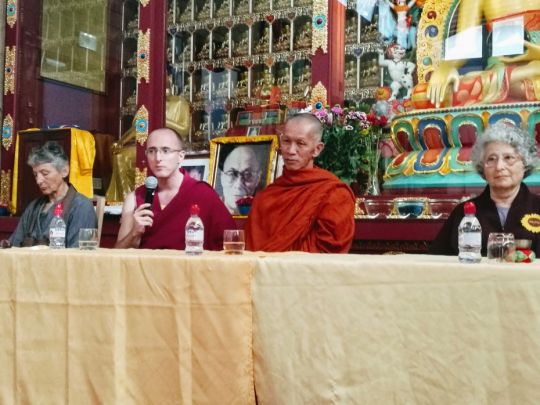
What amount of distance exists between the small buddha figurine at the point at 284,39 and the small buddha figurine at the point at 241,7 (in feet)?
1.28

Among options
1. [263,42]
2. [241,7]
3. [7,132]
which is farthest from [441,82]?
[7,132]

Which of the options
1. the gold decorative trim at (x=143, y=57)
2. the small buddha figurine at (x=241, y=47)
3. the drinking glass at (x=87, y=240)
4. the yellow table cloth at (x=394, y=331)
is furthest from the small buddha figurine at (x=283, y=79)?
the yellow table cloth at (x=394, y=331)

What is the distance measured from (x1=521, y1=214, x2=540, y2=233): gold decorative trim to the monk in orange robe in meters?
0.68

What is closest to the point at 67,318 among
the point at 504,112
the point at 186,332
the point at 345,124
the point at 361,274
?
the point at 186,332

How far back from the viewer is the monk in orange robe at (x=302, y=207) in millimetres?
3035

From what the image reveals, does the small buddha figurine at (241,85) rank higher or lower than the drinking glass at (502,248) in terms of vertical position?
higher

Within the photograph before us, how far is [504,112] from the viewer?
14.2 ft

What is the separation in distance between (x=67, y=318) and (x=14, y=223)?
11.3ft

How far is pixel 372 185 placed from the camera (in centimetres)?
461

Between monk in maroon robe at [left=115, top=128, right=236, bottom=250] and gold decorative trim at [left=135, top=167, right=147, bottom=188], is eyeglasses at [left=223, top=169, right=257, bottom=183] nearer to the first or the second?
gold decorative trim at [left=135, top=167, right=147, bottom=188]

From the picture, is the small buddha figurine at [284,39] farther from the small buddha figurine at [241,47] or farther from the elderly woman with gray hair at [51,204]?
the elderly woman with gray hair at [51,204]

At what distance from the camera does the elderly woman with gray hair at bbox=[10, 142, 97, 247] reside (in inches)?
146

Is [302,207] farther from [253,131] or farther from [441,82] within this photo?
[253,131]

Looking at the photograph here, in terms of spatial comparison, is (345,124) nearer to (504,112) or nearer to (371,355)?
(504,112)
